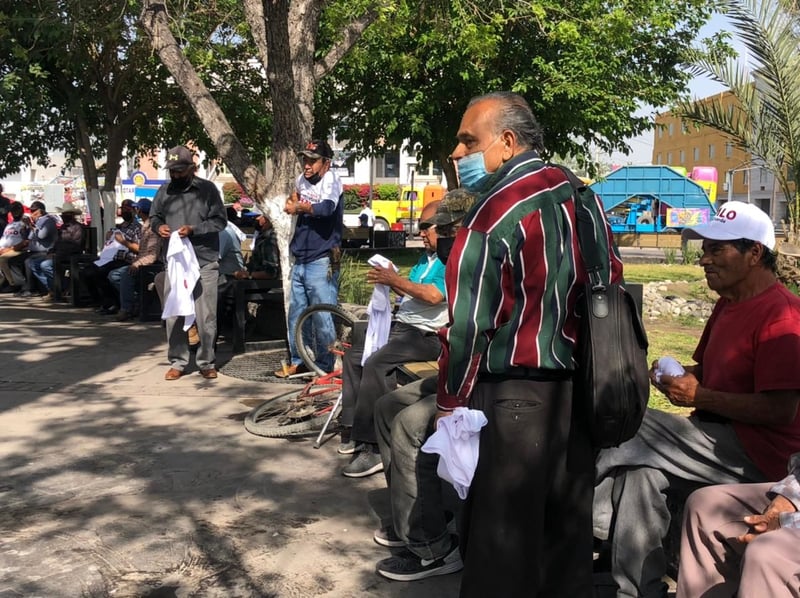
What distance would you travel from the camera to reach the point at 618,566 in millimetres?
3055

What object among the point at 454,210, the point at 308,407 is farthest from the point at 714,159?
the point at 454,210

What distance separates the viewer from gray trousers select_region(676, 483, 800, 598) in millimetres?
2449

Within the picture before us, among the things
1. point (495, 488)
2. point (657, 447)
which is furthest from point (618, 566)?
point (495, 488)

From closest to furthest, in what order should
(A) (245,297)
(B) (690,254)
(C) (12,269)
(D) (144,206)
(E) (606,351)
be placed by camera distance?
(E) (606,351) < (A) (245,297) < (D) (144,206) < (C) (12,269) < (B) (690,254)

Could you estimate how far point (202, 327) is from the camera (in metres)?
7.30

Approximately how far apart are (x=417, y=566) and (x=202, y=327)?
417cm

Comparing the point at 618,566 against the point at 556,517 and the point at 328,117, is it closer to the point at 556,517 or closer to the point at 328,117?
the point at 556,517

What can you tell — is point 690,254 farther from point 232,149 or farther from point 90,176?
point 232,149

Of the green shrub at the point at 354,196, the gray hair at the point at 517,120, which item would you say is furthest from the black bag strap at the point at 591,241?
the green shrub at the point at 354,196

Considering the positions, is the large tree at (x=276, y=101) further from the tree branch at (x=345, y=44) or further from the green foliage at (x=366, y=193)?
the green foliage at (x=366, y=193)

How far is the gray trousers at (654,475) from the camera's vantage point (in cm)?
304

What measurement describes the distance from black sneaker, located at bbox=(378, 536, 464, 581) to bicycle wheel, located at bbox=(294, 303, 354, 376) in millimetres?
2660

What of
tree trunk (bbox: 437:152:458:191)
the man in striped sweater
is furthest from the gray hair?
tree trunk (bbox: 437:152:458:191)

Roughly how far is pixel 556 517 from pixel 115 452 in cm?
343
